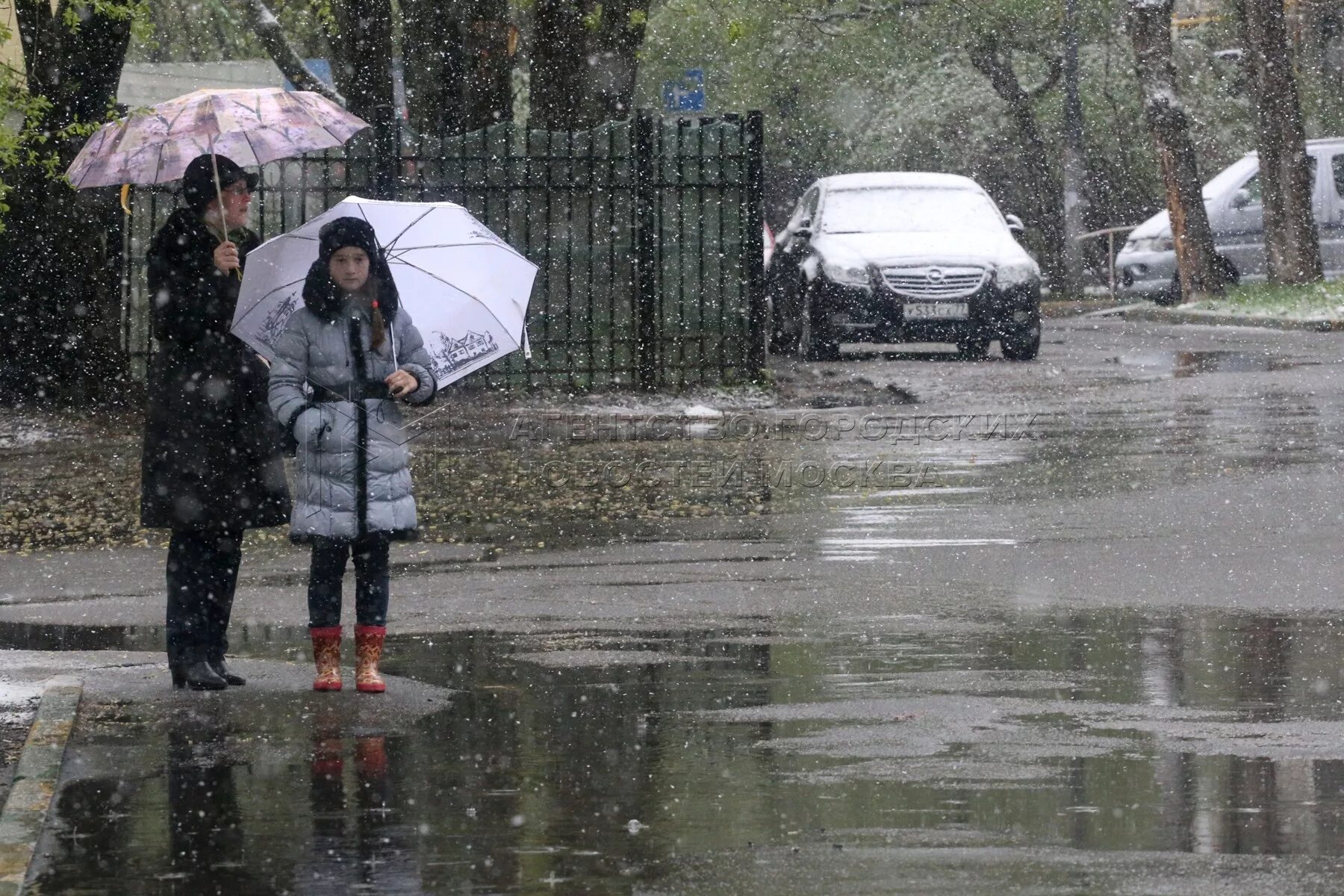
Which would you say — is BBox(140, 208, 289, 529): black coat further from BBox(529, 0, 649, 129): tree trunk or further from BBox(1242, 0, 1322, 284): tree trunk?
BBox(1242, 0, 1322, 284): tree trunk

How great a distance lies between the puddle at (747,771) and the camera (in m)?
5.25

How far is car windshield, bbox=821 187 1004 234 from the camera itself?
75.4 feet

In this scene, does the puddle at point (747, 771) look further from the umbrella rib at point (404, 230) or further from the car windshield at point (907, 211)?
the car windshield at point (907, 211)

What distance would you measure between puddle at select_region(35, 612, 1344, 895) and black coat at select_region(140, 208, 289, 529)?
711 millimetres

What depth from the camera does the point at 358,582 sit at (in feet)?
24.4

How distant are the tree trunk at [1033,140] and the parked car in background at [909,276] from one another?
18.9m

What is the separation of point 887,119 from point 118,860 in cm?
4138

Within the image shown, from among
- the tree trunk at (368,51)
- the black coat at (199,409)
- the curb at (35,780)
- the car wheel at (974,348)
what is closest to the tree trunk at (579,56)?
the tree trunk at (368,51)

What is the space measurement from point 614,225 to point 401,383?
11728 mm

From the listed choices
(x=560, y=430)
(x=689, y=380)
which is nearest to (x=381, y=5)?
(x=689, y=380)

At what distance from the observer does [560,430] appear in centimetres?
1653

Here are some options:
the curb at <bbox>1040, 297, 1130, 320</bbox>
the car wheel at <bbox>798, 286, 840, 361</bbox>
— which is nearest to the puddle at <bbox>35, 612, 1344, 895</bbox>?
the car wheel at <bbox>798, 286, 840, 361</bbox>

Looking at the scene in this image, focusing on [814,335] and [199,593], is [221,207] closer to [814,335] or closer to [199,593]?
[199,593]

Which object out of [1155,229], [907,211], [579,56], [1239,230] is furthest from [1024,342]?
[1155,229]
